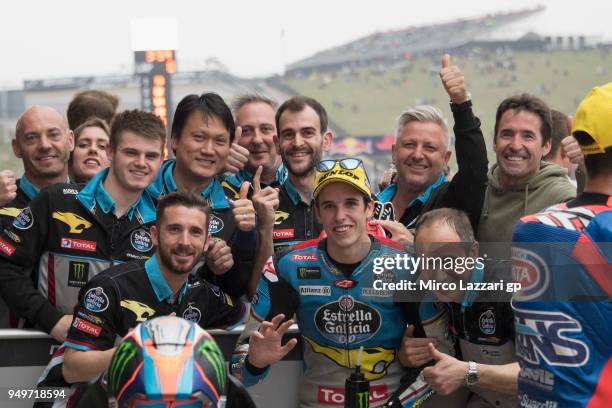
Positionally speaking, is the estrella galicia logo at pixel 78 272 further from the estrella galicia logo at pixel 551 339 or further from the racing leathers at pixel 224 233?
the estrella galicia logo at pixel 551 339

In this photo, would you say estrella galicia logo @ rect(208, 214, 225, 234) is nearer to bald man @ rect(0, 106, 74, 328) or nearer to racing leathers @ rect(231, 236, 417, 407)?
racing leathers @ rect(231, 236, 417, 407)

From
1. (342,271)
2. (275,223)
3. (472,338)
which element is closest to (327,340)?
(342,271)

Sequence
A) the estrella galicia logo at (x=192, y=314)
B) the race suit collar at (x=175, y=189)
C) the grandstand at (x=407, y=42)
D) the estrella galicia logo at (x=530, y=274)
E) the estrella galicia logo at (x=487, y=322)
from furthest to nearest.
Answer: the grandstand at (x=407, y=42)
the race suit collar at (x=175, y=189)
the estrella galicia logo at (x=192, y=314)
the estrella galicia logo at (x=487, y=322)
the estrella galicia logo at (x=530, y=274)

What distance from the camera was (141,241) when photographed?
4633 millimetres

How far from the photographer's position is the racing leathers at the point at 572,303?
274cm

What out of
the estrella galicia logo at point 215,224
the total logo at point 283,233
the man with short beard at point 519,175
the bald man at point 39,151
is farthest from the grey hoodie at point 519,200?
the bald man at point 39,151

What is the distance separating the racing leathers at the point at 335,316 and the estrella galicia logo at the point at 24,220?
1.27 metres

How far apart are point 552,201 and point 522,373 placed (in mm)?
1731

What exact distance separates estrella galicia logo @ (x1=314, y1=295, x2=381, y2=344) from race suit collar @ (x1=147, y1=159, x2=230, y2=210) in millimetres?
1165

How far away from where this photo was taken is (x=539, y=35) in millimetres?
58531

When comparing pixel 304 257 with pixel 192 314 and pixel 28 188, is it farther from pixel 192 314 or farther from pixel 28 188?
pixel 28 188

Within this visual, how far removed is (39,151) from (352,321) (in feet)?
7.26

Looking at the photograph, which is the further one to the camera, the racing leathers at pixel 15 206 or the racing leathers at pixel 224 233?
the racing leathers at pixel 15 206

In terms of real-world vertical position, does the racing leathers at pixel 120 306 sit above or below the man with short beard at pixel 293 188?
below
